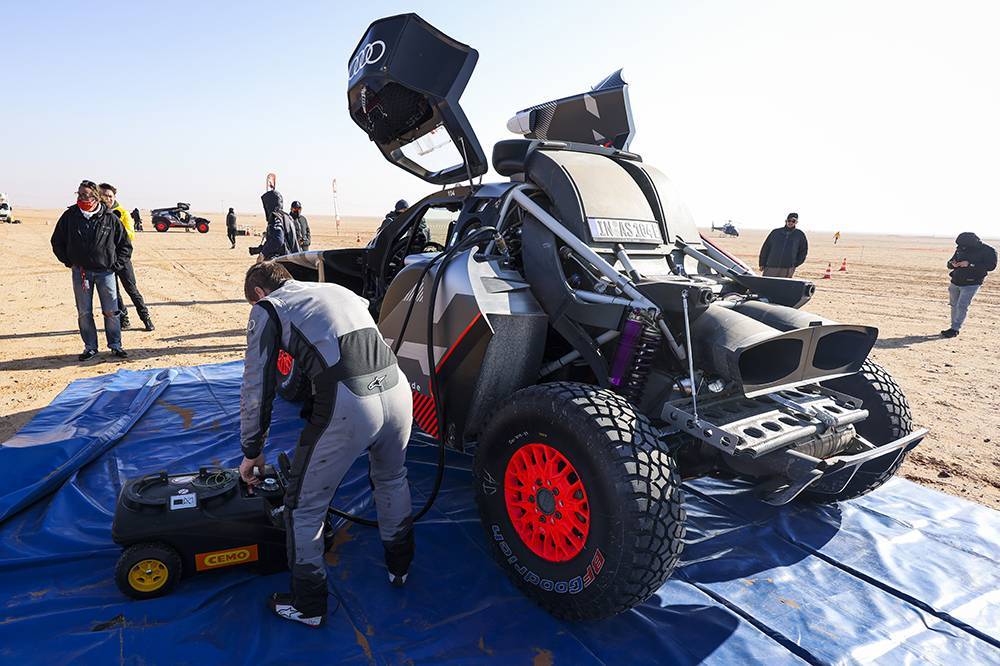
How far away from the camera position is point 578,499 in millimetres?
2494

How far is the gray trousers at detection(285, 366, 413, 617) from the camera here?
2.39m

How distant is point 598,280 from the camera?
3.05m

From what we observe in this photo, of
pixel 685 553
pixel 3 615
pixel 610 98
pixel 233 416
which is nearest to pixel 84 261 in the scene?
pixel 233 416

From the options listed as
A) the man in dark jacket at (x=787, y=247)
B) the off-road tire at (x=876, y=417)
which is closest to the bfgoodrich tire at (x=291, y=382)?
the off-road tire at (x=876, y=417)

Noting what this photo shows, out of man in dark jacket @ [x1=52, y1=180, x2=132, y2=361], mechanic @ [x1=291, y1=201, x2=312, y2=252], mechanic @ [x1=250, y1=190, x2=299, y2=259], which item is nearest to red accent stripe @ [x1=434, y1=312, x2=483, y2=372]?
man in dark jacket @ [x1=52, y1=180, x2=132, y2=361]

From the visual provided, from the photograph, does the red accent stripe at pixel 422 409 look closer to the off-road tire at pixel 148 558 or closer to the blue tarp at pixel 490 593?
the blue tarp at pixel 490 593

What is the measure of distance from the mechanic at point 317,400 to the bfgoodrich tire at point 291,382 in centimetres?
223

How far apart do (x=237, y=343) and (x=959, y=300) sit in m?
12.1

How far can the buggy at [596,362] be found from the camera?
2396 mm

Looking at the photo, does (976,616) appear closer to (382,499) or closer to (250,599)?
(382,499)

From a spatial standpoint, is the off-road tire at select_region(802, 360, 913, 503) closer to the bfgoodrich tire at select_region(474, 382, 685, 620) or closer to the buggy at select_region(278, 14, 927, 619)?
the buggy at select_region(278, 14, 927, 619)

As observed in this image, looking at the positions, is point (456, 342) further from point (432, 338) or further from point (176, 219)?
point (176, 219)

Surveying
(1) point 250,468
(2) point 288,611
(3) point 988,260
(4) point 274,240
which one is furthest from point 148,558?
(3) point 988,260

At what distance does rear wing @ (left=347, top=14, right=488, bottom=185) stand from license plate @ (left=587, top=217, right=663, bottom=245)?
4.37ft
